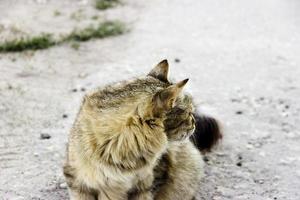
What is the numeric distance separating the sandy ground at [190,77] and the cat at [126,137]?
3.12 feet

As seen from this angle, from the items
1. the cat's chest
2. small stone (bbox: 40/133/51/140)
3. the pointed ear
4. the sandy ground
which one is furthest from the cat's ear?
small stone (bbox: 40/133/51/140)

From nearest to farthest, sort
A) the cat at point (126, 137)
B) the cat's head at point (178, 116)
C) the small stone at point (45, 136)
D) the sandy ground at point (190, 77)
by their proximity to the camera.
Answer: the cat at point (126, 137) < the cat's head at point (178, 116) < the sandy ground at point (190, 77) < the small stone at point (45, 136)

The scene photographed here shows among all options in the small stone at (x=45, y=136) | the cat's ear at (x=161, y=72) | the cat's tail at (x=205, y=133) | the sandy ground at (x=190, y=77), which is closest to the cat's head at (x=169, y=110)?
the cat's ear at (x=161, y=72)

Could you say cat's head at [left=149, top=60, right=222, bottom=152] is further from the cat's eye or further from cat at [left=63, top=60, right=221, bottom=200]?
the cat's eye

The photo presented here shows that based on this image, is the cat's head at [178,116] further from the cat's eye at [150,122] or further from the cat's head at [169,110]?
the cat's eye at [150,122]

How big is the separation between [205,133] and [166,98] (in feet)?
5.66

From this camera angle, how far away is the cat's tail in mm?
5809

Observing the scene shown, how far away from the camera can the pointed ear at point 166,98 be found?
423cm

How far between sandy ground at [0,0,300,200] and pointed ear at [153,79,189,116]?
5.30ft

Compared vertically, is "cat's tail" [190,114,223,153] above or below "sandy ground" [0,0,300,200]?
above

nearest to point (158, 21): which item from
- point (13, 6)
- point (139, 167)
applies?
point (13, 6)

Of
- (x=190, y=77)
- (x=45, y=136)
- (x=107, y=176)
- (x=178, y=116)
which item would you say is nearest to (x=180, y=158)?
(x=178, y=116)

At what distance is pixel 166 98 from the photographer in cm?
430

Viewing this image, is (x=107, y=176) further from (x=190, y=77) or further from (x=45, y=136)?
(x=190, y=77)
